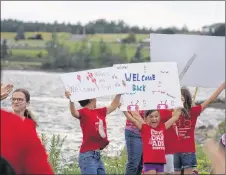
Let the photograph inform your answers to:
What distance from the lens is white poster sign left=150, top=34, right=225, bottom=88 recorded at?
303 inches

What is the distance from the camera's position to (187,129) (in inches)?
287

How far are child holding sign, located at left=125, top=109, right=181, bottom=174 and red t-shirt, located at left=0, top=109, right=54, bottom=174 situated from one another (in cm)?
375

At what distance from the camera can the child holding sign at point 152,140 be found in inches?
262

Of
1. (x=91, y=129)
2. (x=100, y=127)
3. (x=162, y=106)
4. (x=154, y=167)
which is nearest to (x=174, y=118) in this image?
(x=162, y=106)

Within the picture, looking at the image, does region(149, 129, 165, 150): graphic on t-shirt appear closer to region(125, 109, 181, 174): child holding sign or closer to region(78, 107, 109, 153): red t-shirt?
region(125, 109, 181, 174): child holding sign

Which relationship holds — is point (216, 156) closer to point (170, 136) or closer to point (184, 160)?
point (170, 136)

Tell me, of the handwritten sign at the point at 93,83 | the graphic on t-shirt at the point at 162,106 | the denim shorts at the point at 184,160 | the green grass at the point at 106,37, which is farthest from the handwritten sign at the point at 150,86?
the green grass at the point at 106,37

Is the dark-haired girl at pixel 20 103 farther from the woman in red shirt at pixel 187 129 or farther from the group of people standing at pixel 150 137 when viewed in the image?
the woman in red shirt at pixel 187 129

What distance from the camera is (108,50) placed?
Answer: 113 meters

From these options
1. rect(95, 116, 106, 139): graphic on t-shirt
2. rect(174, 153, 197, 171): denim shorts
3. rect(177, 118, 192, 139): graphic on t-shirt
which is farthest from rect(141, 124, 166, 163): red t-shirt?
rect(174, 153, 197, 171): denim shorts

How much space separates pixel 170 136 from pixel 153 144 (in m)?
0.64

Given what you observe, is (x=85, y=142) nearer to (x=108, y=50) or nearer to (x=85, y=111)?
(x=85, y=111)

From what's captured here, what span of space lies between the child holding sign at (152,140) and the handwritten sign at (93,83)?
0.38 metres

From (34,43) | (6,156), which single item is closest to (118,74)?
(6,156)
